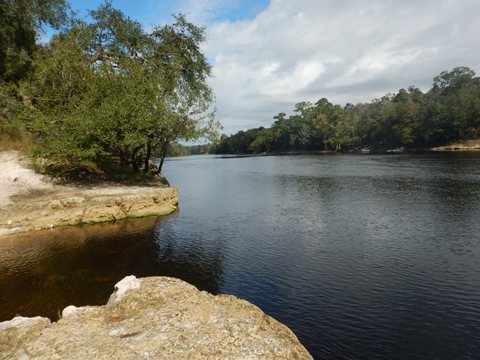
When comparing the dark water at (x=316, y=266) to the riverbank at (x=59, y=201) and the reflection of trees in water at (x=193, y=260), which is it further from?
the riverbank at (x=59, y=201)

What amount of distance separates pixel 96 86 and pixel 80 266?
2292cm

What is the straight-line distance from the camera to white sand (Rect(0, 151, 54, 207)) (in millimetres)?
28906

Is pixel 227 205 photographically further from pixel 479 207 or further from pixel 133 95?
pixel 479 207

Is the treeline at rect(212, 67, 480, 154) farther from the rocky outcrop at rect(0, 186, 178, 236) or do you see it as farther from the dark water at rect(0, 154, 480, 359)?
the rocky outcrop at rect(0, 186, 178, 236)

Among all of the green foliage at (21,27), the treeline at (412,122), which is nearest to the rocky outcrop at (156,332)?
the green foliage at (21,27)

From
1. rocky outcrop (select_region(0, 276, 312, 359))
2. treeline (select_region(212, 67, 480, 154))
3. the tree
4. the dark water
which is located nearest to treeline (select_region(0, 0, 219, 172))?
the tree

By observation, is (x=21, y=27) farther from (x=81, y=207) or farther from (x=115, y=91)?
(x=81, y=207)

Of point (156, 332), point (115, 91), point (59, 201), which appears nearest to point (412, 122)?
point (115, 91)

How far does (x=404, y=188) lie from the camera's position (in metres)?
42.9

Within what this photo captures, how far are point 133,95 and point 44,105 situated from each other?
10.1 meters

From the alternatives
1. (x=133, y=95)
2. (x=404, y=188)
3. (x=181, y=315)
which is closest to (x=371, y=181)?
(x=404, y=188)

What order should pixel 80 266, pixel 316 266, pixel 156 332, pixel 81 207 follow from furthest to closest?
pixel 81 207
pixel 80 266
pixel 316 266
pixel 156 332

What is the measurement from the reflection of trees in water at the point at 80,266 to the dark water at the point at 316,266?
64mm

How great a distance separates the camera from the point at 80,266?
62.1 ft
